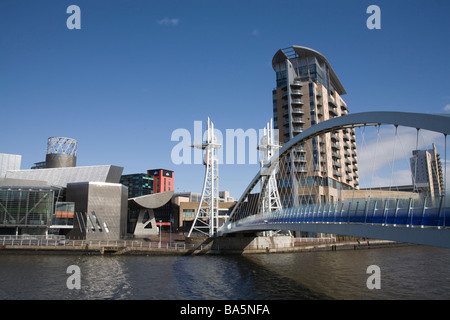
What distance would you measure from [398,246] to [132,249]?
42.1m

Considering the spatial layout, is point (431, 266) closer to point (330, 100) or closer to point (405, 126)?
point (405, 126)

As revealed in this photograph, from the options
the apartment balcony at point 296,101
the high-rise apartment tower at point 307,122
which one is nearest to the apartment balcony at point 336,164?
the high-rise apartment tower at point 307,122

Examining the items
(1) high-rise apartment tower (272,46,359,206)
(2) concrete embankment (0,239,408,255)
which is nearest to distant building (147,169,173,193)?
(1) high-rise apartment tower (272,46,359,206)

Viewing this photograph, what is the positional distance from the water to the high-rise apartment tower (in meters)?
30.9

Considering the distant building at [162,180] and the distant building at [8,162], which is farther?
the distant building at [162,180]

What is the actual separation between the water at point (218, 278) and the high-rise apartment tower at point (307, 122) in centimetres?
3095

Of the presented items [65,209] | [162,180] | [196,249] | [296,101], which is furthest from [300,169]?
[162,180]

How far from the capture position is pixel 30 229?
2251 inches

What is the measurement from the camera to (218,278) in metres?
29.1

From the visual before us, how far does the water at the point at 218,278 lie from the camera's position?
75.8ft

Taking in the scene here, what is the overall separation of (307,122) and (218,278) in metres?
52.3

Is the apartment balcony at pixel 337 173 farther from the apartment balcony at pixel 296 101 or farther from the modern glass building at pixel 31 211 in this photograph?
the modern glass building at pixel 31 211

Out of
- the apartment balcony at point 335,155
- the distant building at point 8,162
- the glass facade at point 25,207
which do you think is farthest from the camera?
the distant building at point 8,162
